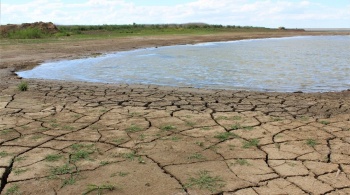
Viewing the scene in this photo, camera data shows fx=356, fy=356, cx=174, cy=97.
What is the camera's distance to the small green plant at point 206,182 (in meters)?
3.04

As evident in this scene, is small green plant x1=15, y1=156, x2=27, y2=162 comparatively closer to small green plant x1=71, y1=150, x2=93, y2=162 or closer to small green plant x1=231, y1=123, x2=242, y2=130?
small green plant x1=71, y1=150, x2=93, y2=162

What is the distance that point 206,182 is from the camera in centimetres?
313

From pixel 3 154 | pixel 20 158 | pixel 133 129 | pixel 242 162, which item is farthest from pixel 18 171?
pixel 242 162

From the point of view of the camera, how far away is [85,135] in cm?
439

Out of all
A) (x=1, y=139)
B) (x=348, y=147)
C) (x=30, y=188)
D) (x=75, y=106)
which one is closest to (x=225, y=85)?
(x=75, y=106)

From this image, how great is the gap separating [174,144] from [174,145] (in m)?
0.03

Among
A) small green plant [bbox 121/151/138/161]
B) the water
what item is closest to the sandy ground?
small green plant [bbox 121/151/138/161]

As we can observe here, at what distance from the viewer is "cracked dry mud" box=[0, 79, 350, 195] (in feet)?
10.3

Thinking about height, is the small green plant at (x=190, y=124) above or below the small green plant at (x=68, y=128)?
above

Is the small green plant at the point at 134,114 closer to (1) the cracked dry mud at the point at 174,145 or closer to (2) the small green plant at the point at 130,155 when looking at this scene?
(1) the cracked dry mud at the point at 174,145

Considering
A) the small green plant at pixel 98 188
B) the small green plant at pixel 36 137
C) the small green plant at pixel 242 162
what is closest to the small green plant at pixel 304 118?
the small green plant at pixel 242 162

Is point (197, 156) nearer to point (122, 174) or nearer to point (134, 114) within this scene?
point (122, 174)

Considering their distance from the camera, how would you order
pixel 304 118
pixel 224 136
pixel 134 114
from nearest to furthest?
1. pixel 224 136
2. pixel 304 118
3. pixel 134 114

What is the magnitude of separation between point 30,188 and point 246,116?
3211 millimetres
